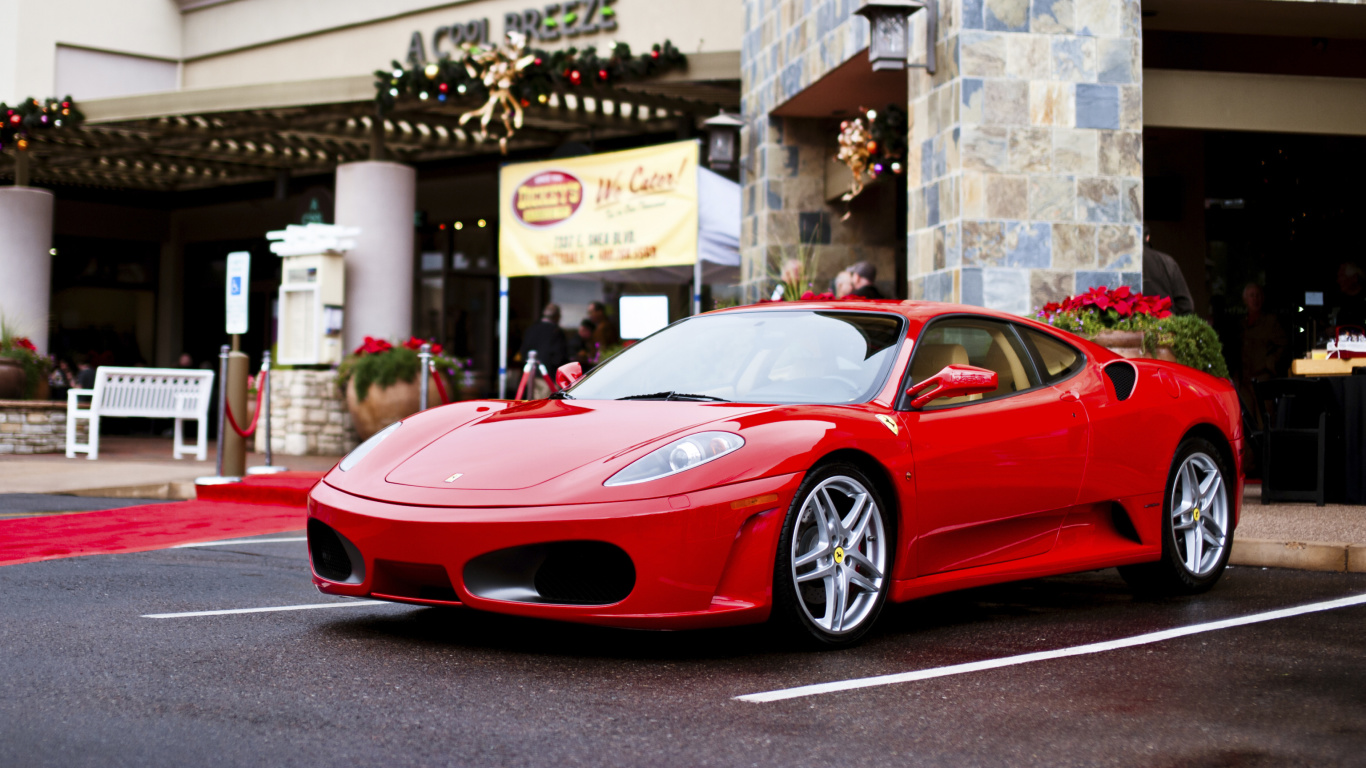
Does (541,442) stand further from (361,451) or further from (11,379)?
(11,379)

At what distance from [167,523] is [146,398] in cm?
682

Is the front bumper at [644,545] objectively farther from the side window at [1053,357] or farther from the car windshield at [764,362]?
the side window at [1053,357]

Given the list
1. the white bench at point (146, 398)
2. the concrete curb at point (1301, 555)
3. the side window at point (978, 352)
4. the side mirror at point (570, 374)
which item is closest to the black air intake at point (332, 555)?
the side mirror at point (570, 374)

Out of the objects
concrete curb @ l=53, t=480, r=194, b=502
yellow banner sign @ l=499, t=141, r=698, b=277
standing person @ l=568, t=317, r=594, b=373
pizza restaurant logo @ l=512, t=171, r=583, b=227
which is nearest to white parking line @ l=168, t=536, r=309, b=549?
concrete curb @ l=53, t=480, r=194, b=502

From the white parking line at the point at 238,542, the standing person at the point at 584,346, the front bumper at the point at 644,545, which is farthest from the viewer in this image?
the standing person at the point at 584,346

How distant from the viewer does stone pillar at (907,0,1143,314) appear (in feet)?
34.6

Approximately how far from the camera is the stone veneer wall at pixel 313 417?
1553 cm

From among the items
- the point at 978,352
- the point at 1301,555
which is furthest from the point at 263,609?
the point at 1301,555

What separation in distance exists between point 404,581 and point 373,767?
4.72ft

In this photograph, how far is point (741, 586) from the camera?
14.3ft

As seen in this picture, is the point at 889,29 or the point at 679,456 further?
the point at 889,29

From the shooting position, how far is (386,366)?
14812mm

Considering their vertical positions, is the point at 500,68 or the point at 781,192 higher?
the point at 500,68

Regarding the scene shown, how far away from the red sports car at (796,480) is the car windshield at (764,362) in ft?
0.04
